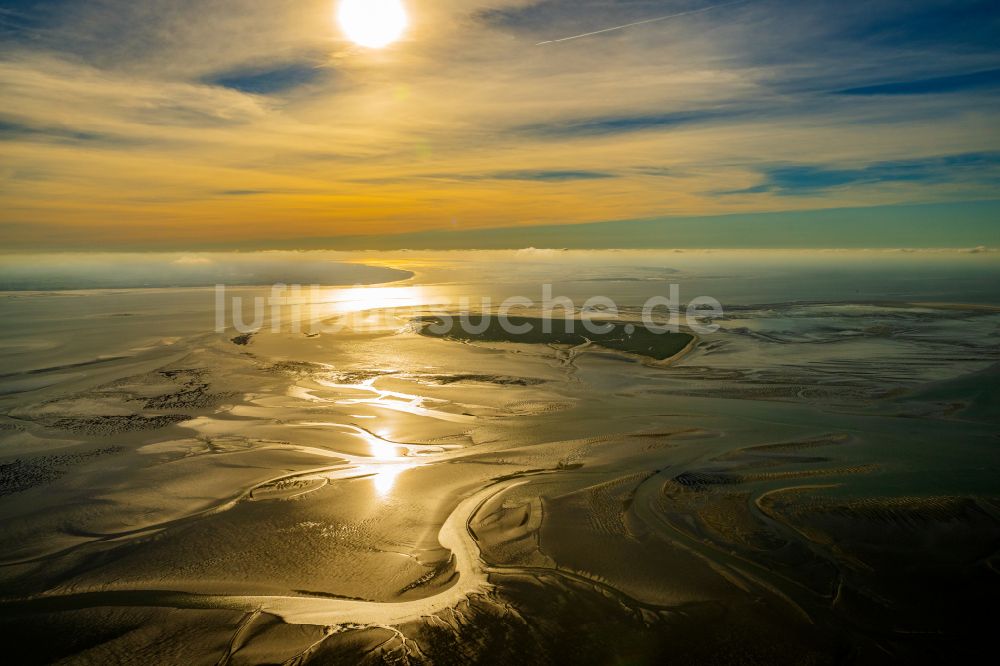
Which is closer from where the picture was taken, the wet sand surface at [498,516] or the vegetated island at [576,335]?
the wet sand surface at [498,516]

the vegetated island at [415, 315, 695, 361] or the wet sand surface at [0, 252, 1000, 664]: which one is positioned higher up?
Answer: the vegetated island at [415, 315, 695, 361]

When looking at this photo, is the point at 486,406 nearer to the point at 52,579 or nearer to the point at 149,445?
the point at 149,445

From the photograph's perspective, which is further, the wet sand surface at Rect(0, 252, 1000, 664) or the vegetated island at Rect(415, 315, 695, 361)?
the vegetated island at Rect(415, 315, 695, 361)

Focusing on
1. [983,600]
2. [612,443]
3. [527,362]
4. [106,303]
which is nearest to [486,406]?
[612,443]

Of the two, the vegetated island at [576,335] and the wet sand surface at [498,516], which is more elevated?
the vegetated island at [576,335]

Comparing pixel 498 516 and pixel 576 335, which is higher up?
pixel 576 335
